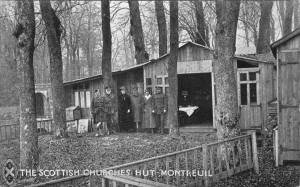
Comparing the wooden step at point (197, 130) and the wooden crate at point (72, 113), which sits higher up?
the wooden crate at point (72, 113)

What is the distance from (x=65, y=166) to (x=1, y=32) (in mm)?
19263

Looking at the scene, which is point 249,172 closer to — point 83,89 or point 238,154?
point 238,154

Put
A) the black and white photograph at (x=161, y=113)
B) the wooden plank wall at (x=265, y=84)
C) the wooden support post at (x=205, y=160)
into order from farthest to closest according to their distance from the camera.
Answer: the wooden plank wall at (x=265, y=84), the black and white photograph at (x=161, y=113), the wooden support post at (x=205, y=160)

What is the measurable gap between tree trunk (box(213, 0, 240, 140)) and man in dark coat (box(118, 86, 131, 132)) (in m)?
7.96

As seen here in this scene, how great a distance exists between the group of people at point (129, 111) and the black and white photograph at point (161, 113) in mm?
48

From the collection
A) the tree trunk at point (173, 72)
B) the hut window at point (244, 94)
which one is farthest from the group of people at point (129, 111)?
the hut window at point (244, 94)

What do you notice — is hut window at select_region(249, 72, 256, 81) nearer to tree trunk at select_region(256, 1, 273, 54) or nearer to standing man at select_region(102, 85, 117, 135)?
standing man at select_region(102, 85, 117, 135)

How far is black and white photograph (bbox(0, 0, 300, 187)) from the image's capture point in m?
7.32

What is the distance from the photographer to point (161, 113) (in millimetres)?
15242

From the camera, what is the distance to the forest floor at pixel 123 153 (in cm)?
775

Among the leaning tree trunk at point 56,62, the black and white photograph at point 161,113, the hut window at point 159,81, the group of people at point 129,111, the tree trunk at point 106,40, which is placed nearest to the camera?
the black and white photograph at point 161,113

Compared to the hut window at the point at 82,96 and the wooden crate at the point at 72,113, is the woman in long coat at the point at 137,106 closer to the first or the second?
the hut window at the point at 82,96

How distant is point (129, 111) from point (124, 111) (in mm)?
473

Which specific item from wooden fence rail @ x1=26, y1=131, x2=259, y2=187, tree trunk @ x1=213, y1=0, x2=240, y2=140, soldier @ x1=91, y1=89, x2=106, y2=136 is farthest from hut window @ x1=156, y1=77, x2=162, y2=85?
tree trunk @ x1=213, y1=0, x2=240, y2=140
